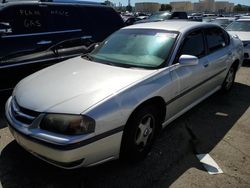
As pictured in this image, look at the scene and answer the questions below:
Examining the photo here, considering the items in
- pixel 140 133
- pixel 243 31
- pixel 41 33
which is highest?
pixel 41 33

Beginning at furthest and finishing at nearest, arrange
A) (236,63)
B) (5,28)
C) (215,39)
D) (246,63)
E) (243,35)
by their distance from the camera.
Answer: (243,35), (246,63), (236,63), (215,39), (5,28)

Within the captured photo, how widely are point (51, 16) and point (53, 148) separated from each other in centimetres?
A: 345

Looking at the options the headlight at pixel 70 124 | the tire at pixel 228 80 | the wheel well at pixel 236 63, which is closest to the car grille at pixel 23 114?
the headlight at pixel 70 124

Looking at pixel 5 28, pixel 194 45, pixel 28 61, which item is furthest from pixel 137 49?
pixel 5 28

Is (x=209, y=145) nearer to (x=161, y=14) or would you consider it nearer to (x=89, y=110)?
(x=89, y=110)

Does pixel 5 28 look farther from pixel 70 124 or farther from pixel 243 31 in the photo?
pixel 243 31

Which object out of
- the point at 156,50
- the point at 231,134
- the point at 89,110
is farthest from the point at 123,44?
the point at 231,134

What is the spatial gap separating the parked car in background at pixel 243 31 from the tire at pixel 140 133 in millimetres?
6358

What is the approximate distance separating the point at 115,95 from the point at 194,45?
1.93 m

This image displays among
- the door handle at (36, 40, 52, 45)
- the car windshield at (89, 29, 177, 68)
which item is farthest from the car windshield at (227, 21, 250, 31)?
the door handle at (36, 40, 52, 45)

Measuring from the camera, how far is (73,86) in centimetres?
307

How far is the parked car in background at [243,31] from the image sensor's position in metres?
8.70

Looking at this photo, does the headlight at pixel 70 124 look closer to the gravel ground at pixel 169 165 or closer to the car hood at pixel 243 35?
the gravel ground at pixel 169 165

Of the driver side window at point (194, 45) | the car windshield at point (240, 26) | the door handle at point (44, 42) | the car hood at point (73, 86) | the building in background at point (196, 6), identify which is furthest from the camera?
the building in background at point (196, 6)
